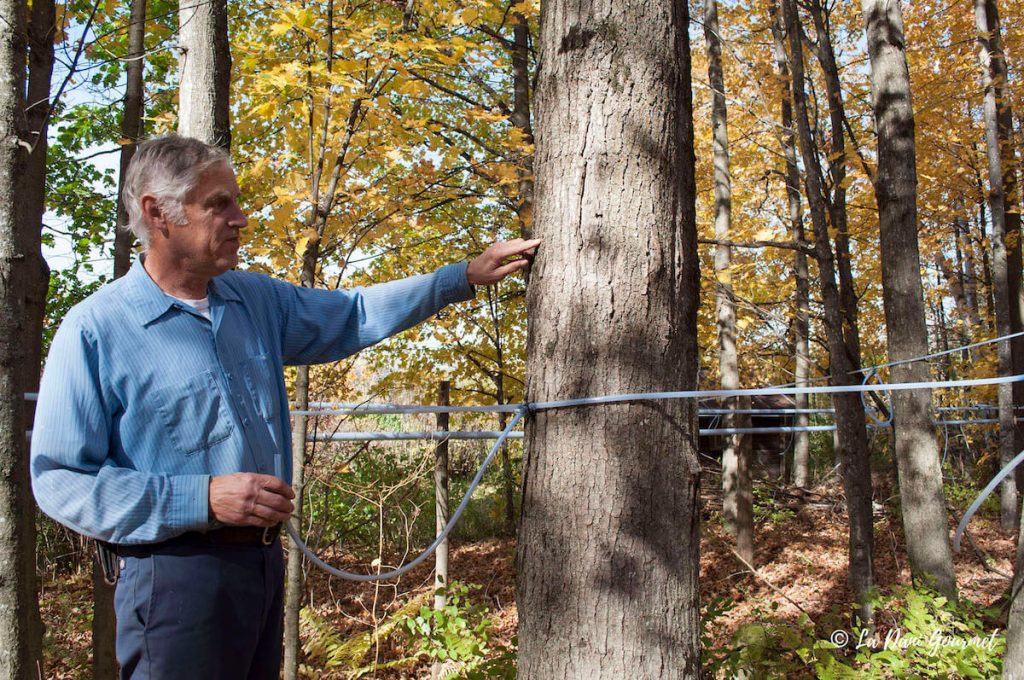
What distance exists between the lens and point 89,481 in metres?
1.60

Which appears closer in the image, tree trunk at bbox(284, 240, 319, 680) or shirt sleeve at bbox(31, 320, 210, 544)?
shirt sleeve at bbox(31, 320, 210, 544)

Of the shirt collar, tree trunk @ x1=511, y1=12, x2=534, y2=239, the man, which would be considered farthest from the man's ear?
tree trunk @ x1=511, y1=12, x2=534, y2=239

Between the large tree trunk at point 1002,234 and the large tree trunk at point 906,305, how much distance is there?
408cm

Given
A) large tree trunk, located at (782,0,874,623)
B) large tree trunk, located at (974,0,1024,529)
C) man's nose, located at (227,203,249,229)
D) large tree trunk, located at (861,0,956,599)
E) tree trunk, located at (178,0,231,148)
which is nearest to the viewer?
man's nose, located at (227,203,249,229)

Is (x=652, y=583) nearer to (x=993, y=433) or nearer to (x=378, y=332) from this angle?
(x=378, y=332)

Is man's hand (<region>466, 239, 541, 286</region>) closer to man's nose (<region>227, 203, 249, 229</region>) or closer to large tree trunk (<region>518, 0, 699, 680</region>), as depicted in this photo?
large tree trunk (<region>518, 0, 699, 680</region>)

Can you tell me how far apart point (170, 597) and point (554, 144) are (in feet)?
4.44

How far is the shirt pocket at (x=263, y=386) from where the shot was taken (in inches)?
75.2

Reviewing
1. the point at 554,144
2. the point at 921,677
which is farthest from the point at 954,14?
the point at 554,144

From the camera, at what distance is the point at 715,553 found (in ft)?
30.0

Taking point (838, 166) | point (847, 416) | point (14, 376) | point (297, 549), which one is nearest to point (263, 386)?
point (14, 376)

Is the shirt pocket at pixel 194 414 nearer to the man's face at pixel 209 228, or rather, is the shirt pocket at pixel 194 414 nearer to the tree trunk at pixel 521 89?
the man's face at pixel 209 228

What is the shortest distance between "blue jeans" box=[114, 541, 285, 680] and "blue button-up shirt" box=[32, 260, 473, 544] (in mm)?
95

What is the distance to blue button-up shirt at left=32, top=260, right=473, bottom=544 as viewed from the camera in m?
1.60
